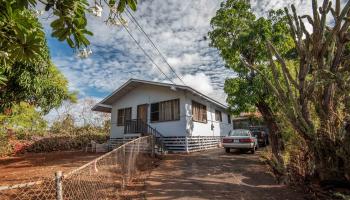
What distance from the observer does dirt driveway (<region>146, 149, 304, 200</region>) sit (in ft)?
19.1

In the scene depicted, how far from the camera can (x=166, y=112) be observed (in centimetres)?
1669

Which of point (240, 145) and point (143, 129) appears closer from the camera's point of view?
point (240, 145)

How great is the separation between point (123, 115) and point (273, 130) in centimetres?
1282

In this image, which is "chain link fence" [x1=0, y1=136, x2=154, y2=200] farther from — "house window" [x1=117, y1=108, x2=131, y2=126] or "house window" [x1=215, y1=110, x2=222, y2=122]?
"house window" [x1=215, y1=110, x2=222, y2=122]

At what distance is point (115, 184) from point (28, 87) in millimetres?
5259

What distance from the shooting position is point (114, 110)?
66.3 feet

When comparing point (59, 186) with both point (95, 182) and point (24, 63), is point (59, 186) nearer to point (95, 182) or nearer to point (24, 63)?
point (95, 182)

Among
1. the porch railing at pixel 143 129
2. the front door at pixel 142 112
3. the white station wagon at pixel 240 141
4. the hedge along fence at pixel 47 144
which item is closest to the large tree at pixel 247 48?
the white station wagon at pixel 240 141

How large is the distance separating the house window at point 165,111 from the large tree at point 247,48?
16.1ft

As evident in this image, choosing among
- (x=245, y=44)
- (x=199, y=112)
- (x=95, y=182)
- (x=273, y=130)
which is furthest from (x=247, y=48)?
(x=95, y=182)

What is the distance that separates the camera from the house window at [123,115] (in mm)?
19116

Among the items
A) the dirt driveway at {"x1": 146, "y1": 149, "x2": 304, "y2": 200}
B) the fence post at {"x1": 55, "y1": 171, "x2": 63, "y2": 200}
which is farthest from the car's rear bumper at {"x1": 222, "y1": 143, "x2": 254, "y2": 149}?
the fence post at {"x1": 55, "y1": 171, "x2": 63, "y2": 200}

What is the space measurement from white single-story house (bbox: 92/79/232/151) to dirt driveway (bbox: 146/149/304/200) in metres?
6.32

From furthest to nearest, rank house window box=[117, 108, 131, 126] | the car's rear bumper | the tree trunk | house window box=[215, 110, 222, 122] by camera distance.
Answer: house window box=[215, 110, 222, 122] < house window box=[117, 108, 131, 126] < the car's rear bumper < the tree trunk
